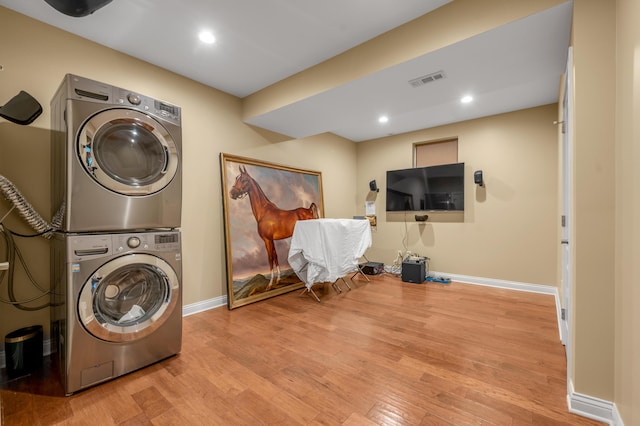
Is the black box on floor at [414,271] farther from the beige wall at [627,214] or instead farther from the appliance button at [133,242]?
the appliance button at [133,242]

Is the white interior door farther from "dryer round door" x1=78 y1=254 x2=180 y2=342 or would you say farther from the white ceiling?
"dryer round door" x1=78 y1=254 x2=180 y2=342

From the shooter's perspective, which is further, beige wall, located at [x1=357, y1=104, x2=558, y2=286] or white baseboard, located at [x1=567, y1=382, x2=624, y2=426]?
beige wall, located at [x1=357, y1=104, x2=558, y2=286]

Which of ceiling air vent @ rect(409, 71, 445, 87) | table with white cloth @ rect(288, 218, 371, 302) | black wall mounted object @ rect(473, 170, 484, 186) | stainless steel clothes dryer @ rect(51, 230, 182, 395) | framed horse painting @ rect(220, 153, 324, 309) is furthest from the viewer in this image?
black wall mounted object @ rect(473, 170, 484, 186)

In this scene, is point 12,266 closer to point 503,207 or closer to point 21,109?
point 21,109

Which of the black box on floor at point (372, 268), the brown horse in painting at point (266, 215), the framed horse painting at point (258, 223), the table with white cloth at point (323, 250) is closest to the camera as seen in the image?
the table with white cloth at point (323, 250)

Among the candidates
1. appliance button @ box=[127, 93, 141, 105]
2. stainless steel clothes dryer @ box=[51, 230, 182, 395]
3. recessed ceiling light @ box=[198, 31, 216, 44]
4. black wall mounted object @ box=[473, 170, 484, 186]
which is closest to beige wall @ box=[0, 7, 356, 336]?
stainless steel clothes dryer @ box=[51, 230, 182, 395]

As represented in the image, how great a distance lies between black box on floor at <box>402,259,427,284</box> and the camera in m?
4.24

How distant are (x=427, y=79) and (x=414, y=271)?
2814 mm

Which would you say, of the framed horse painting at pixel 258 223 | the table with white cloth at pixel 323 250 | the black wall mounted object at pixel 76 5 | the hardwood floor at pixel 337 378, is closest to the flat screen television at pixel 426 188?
the table with white cloth at pixel 323 250

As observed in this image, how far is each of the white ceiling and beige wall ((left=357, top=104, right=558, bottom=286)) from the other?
30.8 inches

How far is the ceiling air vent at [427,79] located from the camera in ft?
7.96

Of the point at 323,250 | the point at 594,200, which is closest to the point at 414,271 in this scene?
the point at 323,250

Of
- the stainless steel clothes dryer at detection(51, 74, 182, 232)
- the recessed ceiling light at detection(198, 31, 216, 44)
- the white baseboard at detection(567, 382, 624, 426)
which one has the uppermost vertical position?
the recessed ceiling light at detection(198, 31, 216, 44)

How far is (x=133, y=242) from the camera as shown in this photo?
1841mm
